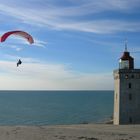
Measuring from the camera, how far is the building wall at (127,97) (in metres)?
55.1

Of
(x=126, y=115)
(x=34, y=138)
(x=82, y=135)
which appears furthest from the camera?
(x=126, y=115)

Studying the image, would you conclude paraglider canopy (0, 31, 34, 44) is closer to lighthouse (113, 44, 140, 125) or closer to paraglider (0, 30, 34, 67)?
paraglider (0, 30, 34, 67)

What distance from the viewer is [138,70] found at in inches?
2219

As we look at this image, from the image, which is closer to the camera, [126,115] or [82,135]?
[82,135]

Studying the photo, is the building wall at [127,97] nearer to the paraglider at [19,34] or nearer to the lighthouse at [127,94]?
the lighthouse at [127,94]

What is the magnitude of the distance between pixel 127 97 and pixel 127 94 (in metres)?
0.39

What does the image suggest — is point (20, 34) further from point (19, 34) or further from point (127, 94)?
point (127, 94)

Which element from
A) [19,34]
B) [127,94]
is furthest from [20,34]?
[127,94]

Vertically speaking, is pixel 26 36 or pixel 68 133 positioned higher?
pixel 26 36

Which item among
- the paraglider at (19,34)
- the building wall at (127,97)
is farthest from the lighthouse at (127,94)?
the paraglider at (19,34)

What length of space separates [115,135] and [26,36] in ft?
35.1

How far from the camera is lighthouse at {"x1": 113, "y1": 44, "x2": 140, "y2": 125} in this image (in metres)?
55.1

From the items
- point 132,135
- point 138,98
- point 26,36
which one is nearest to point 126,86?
point 138,98

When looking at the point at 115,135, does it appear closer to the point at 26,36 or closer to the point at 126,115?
the point at 26,36
